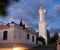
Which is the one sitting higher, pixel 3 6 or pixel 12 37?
pixel 3 6

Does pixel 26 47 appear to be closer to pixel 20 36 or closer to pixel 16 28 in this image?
pixel 20 36

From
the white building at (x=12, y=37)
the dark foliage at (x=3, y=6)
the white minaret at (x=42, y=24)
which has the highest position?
the white minaret at (x=42, y=24)

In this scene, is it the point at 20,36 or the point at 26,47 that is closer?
the point at 20,36

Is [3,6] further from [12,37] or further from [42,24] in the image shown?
[42,24]

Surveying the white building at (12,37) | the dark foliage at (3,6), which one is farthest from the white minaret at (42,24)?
the dark foliage at (3,6)

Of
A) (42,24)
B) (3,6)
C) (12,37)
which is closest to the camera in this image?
(3,6)

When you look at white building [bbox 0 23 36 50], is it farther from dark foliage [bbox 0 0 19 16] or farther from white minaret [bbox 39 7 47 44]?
white minaret [bbox 39 7 47 44]

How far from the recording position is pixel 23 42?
80.4 feet

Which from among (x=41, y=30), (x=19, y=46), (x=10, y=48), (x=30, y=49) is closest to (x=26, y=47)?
(x=30, y=49)

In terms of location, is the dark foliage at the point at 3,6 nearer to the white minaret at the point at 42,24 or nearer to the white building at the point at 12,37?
the white building at the point at 12,37

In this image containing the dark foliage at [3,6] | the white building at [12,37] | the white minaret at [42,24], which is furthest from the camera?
the white minaret at [42,24]

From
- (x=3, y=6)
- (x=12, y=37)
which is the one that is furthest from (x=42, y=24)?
(x=3, y=6)

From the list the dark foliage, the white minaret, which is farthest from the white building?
the white minaret

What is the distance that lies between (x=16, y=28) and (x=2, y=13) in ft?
49.2
